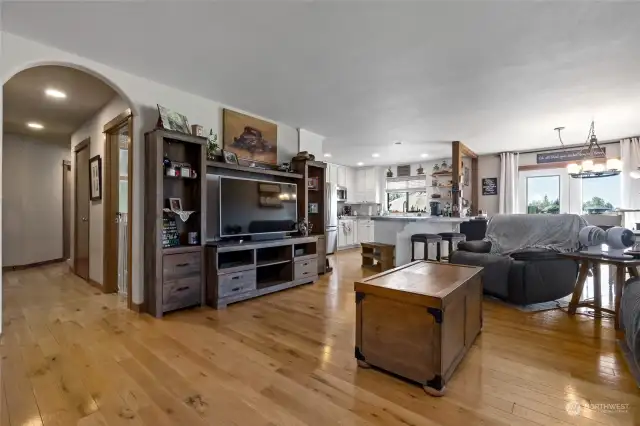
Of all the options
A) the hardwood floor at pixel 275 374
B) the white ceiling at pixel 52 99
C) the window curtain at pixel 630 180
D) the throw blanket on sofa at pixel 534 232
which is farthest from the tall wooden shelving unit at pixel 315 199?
the window curtain at pixel 630 180

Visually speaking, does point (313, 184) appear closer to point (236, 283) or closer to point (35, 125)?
point (236, 283)

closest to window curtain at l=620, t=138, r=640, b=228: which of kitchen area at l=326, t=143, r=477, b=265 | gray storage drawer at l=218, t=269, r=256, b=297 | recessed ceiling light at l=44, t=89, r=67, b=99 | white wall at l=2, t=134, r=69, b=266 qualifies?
kitchen area at l=326, t=143, r=477, b=265

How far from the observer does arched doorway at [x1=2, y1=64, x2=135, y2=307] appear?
3268 millimetres

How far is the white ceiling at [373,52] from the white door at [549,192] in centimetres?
248

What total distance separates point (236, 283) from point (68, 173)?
4.97 meters

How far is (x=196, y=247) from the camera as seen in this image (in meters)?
3.12

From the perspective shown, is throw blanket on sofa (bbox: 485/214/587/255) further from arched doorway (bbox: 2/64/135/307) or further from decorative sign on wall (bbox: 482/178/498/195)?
arched doorway (bbox: 2/64/135/307)

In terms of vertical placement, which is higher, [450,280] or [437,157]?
[437,157]

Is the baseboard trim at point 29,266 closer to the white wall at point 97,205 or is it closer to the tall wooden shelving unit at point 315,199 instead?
the white wall at point 97,205

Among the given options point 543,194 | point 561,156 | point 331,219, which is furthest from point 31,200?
point 561,156

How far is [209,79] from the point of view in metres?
3.09

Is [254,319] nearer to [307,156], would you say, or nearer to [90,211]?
[307,156]

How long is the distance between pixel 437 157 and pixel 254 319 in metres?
6.42

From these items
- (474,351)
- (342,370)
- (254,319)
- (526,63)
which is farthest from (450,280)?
(526,63)
